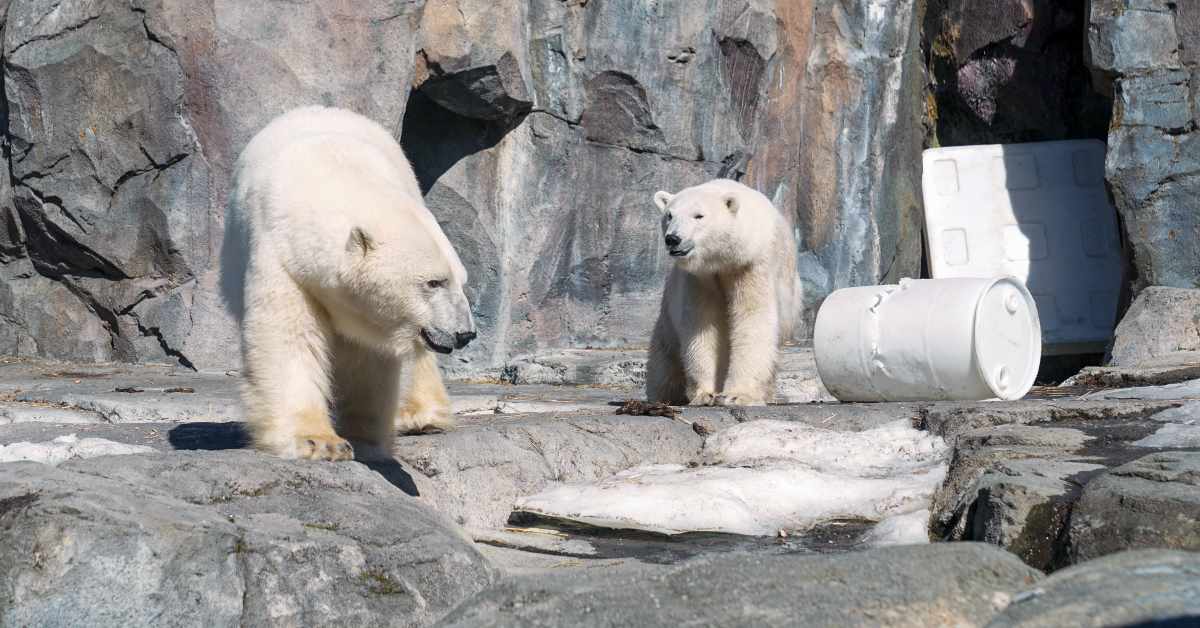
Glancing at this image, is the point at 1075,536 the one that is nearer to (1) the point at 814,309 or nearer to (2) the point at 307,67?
(2) the point at 307,67

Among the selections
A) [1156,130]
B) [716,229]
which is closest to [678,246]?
[716,229]

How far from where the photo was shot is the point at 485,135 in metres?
9.74

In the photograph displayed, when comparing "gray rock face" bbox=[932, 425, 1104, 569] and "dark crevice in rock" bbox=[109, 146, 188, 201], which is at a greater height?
"dark crevice in rock" bbox=[109, 146, 188, 201]

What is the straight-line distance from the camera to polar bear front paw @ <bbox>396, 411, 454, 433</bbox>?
4355 millimetres

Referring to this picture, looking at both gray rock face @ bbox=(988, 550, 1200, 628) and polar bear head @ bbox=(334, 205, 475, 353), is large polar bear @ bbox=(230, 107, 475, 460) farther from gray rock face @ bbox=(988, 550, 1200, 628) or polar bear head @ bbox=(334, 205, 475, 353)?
gray rock face @ bbox=(988, 550, 1200, 628)

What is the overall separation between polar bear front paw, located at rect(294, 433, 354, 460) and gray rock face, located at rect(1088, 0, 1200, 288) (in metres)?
7.61

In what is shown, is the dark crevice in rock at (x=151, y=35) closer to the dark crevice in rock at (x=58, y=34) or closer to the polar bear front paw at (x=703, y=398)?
the dark crevice in rock at (x=58, y=34)

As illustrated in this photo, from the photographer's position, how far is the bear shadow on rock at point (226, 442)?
3.89m

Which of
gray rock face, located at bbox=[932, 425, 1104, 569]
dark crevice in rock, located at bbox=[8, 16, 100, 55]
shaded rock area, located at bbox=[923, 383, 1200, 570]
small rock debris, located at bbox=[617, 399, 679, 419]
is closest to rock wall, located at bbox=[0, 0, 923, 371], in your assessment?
dark crevice in rock, located at bbox=[8, 16, 100, 55]

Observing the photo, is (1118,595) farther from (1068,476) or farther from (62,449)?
(62,449)

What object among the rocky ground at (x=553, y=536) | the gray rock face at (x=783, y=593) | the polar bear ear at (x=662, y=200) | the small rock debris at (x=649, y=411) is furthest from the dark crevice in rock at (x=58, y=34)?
the gray rock face at (x=783, y=593)

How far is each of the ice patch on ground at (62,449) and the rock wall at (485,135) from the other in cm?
415

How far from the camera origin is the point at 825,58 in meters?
11.8

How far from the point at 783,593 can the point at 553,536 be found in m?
1.81
